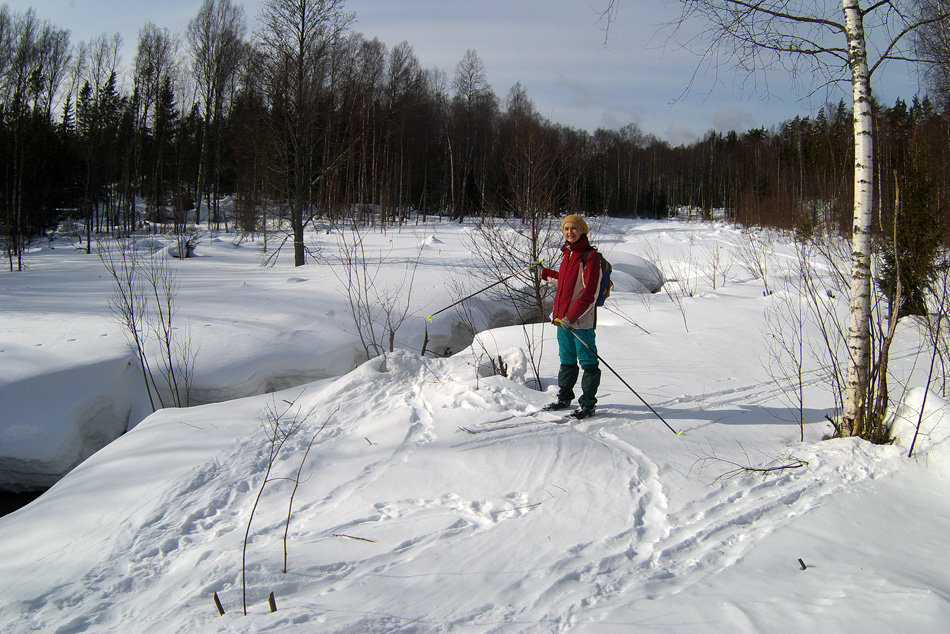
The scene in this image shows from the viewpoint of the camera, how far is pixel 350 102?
55.6ft

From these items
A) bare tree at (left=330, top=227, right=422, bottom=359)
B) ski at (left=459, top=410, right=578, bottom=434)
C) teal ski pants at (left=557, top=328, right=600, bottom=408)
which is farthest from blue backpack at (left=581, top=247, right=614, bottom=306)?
bare tree at (left=330, top=227, right=422, bottom=359)

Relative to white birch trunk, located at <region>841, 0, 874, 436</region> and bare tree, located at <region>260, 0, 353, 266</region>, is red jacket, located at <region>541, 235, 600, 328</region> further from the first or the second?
bare tree, located at <region>260, 0, 353, 266</region>

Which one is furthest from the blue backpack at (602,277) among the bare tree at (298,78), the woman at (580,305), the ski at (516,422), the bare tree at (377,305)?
the bare tree at (298,78)

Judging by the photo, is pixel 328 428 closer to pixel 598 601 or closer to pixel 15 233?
pixel 598 601

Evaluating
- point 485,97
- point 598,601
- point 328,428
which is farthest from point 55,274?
point 485,97

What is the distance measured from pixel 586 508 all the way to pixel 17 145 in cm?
2280

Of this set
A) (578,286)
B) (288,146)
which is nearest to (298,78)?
(288,146)

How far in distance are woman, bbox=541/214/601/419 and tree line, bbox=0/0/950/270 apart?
3985 millimetres

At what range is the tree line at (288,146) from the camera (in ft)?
39.0

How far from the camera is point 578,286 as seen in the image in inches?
159

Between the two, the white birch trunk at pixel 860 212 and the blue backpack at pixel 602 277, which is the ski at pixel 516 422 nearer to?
the blue backpack at pixel 602 277

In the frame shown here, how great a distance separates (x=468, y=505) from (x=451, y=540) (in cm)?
34

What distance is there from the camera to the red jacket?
3.96 meters

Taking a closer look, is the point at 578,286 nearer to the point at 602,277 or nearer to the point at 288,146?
the point at 602,277
